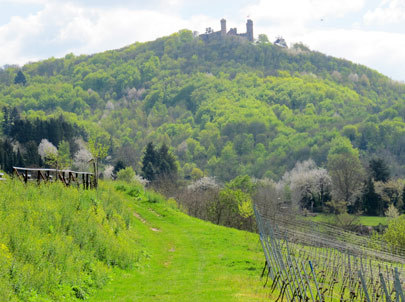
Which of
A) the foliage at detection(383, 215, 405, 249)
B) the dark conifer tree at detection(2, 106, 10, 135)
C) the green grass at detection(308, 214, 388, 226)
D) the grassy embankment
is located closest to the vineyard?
the grassy embankment

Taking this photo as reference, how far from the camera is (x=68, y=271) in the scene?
631 inches

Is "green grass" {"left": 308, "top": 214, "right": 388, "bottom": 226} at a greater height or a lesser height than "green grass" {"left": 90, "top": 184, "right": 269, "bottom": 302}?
lesser

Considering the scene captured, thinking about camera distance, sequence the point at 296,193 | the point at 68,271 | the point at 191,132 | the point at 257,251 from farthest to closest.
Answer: the point at 191,132 < the point at 296,193 < the point at 257,251 < the point at 68,271

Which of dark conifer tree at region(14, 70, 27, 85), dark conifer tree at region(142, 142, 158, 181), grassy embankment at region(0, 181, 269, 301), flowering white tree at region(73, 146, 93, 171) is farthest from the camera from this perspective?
dark conifer tree at region(14, 70, 27, 85)

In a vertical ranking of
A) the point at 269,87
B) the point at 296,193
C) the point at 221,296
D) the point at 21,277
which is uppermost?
the point at 269,87

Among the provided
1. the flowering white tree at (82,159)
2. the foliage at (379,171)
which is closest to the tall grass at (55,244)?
the flowering white tree at (82,159)

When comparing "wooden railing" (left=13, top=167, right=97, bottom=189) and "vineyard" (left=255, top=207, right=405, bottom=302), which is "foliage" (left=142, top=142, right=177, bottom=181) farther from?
"wooden railing" (left=13, top=167, right=97, bottom=189)

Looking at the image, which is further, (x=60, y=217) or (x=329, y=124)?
(x=329, y=124)

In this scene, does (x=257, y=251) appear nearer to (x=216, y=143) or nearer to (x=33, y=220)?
(x=33, y=220)

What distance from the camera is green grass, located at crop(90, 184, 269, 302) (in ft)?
54.8

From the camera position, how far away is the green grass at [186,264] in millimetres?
16703

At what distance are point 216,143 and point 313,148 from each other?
3233 centimetres

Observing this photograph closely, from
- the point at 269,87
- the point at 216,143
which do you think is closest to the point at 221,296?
the point at 216,143

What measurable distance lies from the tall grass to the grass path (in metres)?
0.82
